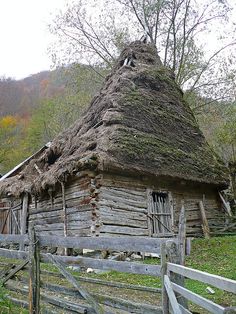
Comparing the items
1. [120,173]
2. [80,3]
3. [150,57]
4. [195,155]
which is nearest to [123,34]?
[80,3]

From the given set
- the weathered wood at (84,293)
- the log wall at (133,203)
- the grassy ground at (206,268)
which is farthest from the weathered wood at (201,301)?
the log wall at (133,203)

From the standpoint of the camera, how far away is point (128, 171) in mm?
11781

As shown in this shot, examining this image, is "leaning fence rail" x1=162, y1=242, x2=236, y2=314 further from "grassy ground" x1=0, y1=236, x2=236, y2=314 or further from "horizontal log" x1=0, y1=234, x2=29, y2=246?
"horizontal log" x1=0, y1=234, x2=29, y2=246

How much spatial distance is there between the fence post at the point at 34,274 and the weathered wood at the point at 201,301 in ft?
8.55

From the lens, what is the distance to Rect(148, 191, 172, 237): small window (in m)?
12.8

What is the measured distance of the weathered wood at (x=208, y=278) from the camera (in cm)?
264

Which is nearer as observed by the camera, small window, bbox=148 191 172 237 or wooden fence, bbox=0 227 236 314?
wooden fence, bbox=0 227 236 314

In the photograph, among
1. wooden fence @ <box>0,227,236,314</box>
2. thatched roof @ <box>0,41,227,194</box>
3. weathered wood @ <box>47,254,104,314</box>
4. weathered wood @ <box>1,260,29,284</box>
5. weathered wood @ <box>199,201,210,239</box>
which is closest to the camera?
wooden fence @ <box>0,227,236,314</box>

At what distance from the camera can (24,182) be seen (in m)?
15.2

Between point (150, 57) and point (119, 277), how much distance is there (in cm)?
1107

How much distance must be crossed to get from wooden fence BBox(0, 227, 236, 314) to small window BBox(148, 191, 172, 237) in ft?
20.1

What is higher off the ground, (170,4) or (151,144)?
(170,4)

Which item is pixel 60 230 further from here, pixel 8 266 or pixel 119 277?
pixel 8 266

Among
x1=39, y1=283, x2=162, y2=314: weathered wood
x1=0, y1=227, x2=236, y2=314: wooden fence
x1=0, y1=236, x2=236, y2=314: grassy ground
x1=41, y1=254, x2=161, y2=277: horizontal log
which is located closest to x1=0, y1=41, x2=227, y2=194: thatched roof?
x1=0, y1=236, x2=236, y2=314: grassy ground
